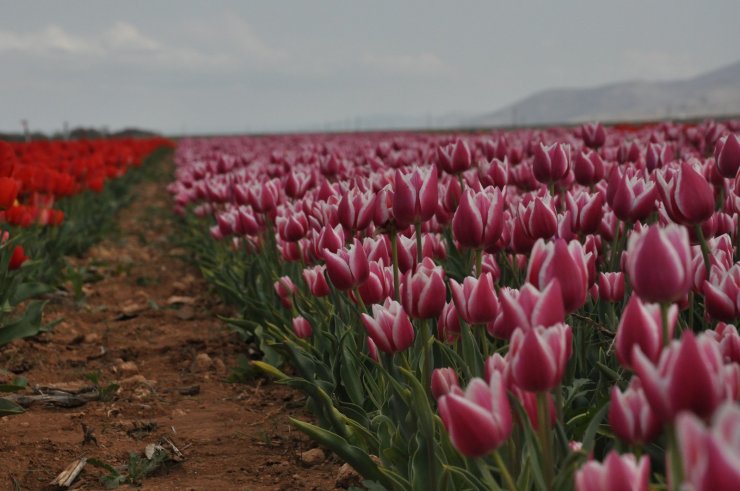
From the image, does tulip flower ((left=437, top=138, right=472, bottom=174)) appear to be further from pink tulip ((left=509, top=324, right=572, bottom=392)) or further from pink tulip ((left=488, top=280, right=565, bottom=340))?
pink tulip ((left=509, top=324, right=572, bottom=392))

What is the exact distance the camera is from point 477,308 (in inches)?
76.6

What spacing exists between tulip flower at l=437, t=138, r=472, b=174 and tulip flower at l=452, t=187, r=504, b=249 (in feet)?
5.11

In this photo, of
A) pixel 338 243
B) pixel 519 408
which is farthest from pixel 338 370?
pixel 519 408

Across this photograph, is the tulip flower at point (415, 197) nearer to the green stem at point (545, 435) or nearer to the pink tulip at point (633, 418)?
the green stem at point (545, 435)

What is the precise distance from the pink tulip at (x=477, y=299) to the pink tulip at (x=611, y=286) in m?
0.91

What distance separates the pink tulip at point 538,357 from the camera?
1326 mm

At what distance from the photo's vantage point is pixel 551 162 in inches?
135

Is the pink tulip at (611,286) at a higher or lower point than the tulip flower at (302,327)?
higher

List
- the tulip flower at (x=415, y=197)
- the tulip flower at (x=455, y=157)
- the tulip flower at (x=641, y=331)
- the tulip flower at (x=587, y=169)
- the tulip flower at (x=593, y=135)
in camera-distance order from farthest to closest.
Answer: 1. the tulip flower at (x=593, y=135)
2. the tulip flower at (x=455, y=157)
3. the tulip flower at (x=587, y=169)
4. the tulip flower at (x=415, y=197)
5. the tulip flower at (x=641, y=331)

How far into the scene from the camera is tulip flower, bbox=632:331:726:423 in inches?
40.8

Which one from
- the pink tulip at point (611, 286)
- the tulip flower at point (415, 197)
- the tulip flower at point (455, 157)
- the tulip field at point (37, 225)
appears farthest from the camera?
the tulip field at point (37, 225)

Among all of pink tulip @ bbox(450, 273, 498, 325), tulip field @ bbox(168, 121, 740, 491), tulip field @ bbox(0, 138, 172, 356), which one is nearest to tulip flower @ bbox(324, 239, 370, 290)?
tulip field @ bbox(168, 121, 740, 491)

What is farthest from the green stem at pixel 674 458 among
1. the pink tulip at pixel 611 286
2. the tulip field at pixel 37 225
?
the tulip field at pixel 37 225

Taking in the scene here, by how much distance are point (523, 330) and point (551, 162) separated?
84.6 inches
